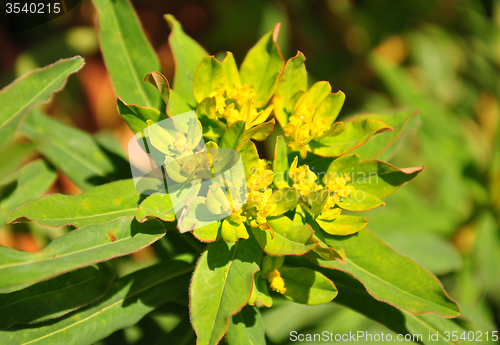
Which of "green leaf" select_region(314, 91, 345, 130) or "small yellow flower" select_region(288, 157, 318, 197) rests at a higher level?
"green leaf" select_region(314, 91, 345, 130)

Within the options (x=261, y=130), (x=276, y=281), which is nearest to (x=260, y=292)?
(x=276, y=281)

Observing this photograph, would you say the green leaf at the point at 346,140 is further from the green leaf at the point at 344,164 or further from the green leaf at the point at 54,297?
the green leaf at the point at 54,297

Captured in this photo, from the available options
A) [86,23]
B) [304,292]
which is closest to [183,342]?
[304,292]

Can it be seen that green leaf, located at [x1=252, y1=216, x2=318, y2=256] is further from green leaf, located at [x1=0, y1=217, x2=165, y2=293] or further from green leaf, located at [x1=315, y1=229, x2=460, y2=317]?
green leaf, located at [x1=0, y1=217, x2=165, y2=293]

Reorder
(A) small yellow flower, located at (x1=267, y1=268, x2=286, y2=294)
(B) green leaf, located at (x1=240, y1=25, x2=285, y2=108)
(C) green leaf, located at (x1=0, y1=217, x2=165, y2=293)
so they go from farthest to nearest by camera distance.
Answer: (B) green leaf, located at (x1=240, y1=25, x2=285, y2=108)
(A) small yellow flower, located at (x1=267, y1=268, x2=286, y2=294)
(C) green leaf, located at (x1=0, y1=217, x2=165, y2=293)

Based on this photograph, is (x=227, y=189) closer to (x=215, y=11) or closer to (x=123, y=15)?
(x=123, y=15)

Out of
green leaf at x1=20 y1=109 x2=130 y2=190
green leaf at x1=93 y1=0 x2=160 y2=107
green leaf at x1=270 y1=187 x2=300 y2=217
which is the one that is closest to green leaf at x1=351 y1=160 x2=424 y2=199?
green leaf at x1=270 y1=187 x2=300 y2=217
